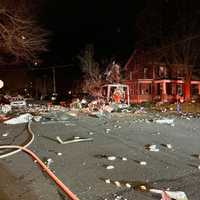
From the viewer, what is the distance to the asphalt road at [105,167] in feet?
21.7

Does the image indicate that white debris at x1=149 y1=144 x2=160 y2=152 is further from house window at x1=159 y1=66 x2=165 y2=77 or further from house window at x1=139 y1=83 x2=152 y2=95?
house window at x1=159 y1=66 x2=165 y2=77

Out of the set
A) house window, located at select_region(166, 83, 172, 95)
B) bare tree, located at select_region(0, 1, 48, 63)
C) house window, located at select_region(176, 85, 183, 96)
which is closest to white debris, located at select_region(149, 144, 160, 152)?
bare tree, located at select_region(0, 1, 48, 63)

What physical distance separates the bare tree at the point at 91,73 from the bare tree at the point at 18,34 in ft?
89.0

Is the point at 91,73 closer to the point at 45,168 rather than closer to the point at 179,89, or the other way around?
the point at 179,89

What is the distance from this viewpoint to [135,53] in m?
45.9

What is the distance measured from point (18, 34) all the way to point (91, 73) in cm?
3056

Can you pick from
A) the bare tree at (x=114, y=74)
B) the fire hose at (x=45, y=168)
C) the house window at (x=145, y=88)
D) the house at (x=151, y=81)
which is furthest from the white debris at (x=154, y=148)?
the house window at (x=145, y=88)

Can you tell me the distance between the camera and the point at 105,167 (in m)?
8.58

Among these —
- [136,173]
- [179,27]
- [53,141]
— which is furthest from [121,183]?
[179,27]

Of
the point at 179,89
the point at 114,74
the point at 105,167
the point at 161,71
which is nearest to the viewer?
the point at 105,167

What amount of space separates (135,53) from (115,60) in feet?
16.8

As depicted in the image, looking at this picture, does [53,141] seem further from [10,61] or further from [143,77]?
[143,77]

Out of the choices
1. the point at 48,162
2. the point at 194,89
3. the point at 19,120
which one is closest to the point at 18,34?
the point at 19,120

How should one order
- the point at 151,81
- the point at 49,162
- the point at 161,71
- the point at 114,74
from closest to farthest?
the point at 49,162
the point at 114,74
the point at 161,71
the point at 151,81
